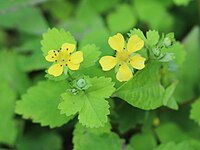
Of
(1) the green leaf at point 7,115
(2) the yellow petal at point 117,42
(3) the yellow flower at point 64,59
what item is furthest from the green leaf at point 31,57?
(2) the yellow petal at point 117,42

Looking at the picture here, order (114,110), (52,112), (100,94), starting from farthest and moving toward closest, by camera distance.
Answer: (114,110) → (52,112) → (100,94)

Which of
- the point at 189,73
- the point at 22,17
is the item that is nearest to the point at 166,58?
the point at 189,73

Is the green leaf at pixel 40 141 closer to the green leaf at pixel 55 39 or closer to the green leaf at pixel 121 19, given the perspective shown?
the green leaf at pixel 55 39

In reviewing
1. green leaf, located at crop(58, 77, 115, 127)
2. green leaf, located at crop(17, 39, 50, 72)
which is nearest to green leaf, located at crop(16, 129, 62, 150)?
green leaf, located at crop(17, 39, 50, 72)

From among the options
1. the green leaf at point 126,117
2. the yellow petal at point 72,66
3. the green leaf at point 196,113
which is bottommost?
the green leaf at point 196,113

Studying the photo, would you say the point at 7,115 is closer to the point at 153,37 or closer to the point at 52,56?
the point at 52,56

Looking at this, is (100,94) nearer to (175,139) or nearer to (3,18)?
(175,139)

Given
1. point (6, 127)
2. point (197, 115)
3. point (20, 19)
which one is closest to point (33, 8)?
point (20, 19)
